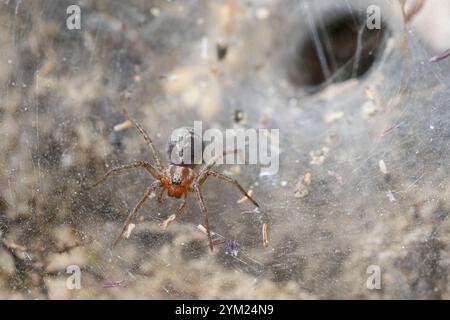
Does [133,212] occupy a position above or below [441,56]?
below

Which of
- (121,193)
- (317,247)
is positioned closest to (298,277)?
(317,247)

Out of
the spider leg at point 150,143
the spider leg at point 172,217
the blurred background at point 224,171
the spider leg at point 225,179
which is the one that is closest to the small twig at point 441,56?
the blurred background at point 224,171

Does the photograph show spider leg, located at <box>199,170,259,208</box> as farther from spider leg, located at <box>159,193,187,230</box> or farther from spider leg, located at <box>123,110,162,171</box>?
spider leg, located at <box>123,110,162,171</box>

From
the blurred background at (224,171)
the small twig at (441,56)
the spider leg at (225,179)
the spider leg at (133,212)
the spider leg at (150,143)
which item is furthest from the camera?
the spider leg at (150,143)

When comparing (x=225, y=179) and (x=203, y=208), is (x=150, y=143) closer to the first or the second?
(x=225, y=179)

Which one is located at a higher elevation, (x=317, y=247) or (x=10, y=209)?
(x=10, y=209)

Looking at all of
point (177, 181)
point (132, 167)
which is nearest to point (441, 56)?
point (177, 181)

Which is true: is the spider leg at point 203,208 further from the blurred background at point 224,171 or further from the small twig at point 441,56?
the small twig at point 441,56

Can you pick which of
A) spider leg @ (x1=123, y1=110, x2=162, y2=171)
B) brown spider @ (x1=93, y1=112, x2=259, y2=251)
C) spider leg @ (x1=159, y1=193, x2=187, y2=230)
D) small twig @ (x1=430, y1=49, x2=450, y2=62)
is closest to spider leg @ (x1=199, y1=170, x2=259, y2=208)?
brown spider @ (x1=93, y1=112, x2=259, y2=251)
